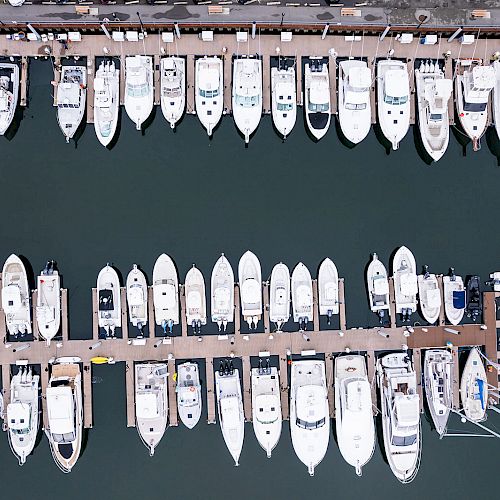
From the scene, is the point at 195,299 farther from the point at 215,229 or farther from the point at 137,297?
the point at 215,229

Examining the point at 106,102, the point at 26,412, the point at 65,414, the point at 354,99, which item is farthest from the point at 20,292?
the point at 354,99

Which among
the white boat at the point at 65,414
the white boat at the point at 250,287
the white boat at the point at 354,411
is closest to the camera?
the white boat at the point at 65,414

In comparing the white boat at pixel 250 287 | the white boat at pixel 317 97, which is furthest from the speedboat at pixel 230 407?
the white boat at pixel 317 97

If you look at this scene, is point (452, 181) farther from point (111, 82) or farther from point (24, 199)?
point (24, 199)

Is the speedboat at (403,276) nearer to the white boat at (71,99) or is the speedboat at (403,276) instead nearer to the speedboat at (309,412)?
the speedboat at (309,412)

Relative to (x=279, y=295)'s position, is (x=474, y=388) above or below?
below

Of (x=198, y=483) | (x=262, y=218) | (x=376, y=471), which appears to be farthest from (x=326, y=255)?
(x=198, y=483)

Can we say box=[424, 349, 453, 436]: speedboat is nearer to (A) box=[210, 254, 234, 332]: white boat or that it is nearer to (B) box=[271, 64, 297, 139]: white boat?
(A) box=[210, 254, 234, 332]: white boat
